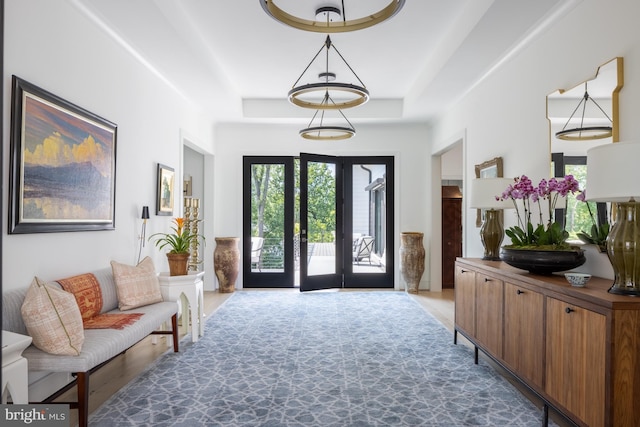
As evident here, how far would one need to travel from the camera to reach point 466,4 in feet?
12.2

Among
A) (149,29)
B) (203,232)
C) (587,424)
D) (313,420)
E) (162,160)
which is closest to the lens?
(587,424)

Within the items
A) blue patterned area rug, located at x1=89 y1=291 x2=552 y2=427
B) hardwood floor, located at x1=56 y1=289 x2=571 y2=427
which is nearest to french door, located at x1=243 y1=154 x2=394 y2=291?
hardwood floor, located at x1=56 y1=289 x2=571 y2=427

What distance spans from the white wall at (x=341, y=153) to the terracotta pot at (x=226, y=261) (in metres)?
0.44

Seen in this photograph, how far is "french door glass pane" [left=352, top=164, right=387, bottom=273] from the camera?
24.4 ft

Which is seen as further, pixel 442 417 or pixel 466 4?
pixel 466 4

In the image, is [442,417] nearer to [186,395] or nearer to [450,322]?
[186,395]

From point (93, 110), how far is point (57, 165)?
74cm

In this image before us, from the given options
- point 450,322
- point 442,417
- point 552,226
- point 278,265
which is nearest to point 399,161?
point 278,265

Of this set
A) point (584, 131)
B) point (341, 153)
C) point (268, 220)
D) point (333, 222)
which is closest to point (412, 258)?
point (333, 222)

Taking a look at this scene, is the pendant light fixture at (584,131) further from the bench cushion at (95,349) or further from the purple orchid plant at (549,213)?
the bench cushion at (95,349)

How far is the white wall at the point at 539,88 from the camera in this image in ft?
8.88

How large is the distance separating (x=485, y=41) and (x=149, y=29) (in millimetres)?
2875

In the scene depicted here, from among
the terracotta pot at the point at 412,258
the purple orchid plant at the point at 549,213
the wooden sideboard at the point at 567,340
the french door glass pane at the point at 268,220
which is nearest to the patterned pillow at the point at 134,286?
the wooden sideboard at the point at 567,340

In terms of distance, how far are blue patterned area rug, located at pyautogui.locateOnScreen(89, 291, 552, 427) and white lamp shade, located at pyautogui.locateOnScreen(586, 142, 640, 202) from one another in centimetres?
147
